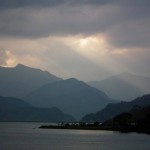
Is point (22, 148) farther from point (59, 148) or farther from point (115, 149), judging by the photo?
point (115, 149)

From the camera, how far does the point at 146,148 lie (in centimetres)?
9550

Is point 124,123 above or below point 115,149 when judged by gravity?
above

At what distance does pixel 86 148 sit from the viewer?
9562 cm

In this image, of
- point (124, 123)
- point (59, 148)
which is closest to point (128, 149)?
point (59, 148)

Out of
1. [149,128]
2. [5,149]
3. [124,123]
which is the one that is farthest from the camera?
[124,123]

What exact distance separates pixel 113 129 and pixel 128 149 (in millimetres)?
106443

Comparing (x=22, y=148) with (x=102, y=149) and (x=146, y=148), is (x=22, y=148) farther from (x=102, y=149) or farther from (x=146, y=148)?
(x=146, y=148)

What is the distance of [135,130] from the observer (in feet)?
592

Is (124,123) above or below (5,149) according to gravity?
above

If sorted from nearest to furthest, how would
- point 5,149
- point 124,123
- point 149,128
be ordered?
point 5,149
point 149,128
point 124,123

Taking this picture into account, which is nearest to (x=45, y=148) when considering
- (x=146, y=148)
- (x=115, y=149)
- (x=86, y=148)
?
(x=86, y=148)

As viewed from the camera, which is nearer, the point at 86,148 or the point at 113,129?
the point at 86,148

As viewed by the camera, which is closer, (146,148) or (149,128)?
(146,148)

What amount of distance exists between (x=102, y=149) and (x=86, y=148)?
384 centimetres
